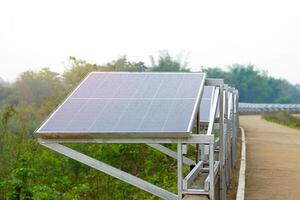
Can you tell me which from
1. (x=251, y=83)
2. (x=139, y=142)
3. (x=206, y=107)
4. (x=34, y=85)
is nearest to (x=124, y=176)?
(x=139, y=142)

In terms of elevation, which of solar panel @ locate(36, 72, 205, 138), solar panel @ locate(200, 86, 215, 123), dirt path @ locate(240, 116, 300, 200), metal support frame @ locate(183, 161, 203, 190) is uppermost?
solar panel @ locate(36, 72, 205, 138)

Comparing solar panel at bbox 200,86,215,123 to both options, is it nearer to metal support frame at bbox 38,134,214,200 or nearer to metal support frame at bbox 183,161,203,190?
metal support frame at bbox 183,161,203,190

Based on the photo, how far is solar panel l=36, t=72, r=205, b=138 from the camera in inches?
250

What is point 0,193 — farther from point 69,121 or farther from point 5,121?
point 69,121

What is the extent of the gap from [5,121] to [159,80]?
561cm

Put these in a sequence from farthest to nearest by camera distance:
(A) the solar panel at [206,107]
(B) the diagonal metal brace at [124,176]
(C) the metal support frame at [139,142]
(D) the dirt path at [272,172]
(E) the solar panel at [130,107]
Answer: (D) the dirt path at [272,172] → (A) the solar panel at [206,107] → (B) the diagonal metal brace at [124,176] → (E) the solar panel at [130,107] → (C) the metal support frame at [139,142]

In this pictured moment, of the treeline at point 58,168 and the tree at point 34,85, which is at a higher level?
the tree at point 34,85

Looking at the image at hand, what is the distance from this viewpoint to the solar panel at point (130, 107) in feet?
20.8

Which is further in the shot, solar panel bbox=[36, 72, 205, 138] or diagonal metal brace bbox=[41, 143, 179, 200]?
diagonal metal brace bbox=[41, 143, 179, 200]

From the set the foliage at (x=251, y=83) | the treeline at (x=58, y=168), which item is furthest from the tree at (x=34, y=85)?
the foliage at (x=251, y=83)

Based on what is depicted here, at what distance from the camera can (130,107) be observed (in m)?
6.97

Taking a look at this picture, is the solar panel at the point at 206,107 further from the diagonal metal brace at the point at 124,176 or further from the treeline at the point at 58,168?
the diagonal metal brace at the point at 124,176

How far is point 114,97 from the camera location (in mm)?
7352

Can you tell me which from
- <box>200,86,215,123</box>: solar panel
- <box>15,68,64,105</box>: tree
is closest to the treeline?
<box>200,86,215,123</box>: solar panel
